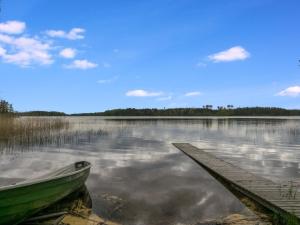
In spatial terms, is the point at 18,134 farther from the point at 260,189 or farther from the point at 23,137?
the point at 260,189

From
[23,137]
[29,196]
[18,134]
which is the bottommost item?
[29,196]

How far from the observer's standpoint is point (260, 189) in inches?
447

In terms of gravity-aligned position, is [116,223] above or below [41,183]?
below

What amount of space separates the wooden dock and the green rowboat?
4.74 meters

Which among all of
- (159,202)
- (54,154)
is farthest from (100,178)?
(54,154)

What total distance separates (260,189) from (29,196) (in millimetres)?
6316

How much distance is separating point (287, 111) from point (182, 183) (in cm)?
14049

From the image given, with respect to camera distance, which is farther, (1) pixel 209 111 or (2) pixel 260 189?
(1) pixel 209 111

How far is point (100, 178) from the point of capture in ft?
46.0

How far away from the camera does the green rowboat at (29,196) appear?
24.6ft

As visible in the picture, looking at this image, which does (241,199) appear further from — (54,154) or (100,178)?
(54,154)

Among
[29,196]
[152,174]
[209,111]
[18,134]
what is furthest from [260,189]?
[209,111]

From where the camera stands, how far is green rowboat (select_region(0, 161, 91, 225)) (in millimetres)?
7500

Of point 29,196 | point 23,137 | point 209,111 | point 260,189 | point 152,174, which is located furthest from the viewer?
point 209,111
